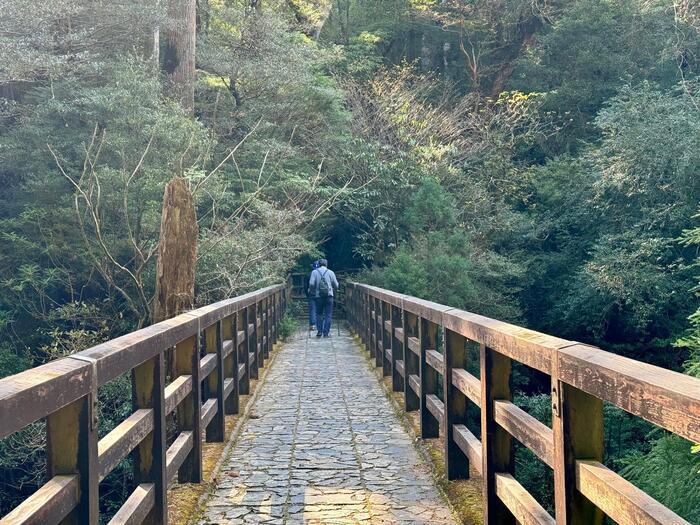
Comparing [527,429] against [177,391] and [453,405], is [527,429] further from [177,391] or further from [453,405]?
[177,391]

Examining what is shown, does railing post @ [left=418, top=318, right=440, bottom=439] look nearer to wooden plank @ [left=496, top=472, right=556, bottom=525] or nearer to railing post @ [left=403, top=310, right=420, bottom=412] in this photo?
railing post @ [left=403, top=310, right=420, bottom=412]

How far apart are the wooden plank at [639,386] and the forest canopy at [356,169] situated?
24.5ft

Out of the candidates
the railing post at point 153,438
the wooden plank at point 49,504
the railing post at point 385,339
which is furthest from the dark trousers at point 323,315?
the wooden plank at point 49,504

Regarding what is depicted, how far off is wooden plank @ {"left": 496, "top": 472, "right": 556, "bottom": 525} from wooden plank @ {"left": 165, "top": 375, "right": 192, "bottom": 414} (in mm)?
1622

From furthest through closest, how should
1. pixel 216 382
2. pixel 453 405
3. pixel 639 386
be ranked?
pixel 216 382 < pixel 453 405 < pixel 639 386

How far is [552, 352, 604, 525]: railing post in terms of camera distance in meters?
2.43

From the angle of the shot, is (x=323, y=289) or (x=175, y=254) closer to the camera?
(x=175, y=254)

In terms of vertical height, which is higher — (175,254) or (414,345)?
(175,254)

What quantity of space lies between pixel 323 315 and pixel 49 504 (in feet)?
47.5

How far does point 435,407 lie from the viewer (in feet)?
17.4

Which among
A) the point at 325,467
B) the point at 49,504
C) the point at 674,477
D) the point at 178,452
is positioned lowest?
the point at 674,477

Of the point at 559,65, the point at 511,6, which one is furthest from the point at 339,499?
the point at 511,6

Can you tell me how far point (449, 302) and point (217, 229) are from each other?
5.11 metres

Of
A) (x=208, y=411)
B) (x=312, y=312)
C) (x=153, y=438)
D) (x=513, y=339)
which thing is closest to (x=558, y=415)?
(x=513, y=339)
